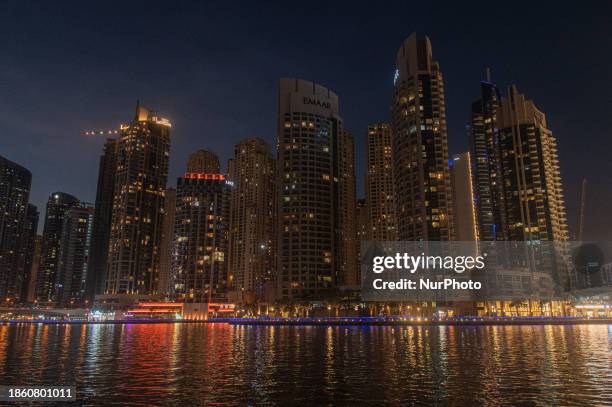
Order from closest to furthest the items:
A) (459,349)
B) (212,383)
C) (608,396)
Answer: (608,396)
(212,383)
(459,349)

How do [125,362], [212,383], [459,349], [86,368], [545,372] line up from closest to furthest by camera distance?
[212,383] < [545,372] < [86,368] < [125,362] < [459,349]

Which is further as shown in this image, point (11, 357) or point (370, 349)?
point (370, 349)

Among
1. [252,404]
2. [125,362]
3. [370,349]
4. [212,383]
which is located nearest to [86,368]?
[125,362]

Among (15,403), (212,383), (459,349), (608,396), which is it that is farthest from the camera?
(459,349)

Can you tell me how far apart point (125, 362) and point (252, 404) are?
35233 millimetres

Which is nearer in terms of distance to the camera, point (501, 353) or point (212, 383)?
point (212, 383)

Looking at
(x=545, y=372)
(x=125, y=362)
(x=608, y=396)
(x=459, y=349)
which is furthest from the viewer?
(x=459, y=349)

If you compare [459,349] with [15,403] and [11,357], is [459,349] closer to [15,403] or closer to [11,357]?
[15,403]

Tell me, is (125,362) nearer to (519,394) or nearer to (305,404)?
(305,404)

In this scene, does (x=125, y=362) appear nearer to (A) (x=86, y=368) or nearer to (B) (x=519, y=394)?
(A) (x=86, y=368)

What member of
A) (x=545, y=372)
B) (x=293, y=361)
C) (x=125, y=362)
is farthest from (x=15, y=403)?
(x=545, y=372)

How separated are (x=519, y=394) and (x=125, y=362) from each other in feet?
165

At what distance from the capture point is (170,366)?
2311 inches

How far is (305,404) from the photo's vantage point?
35812 mm
